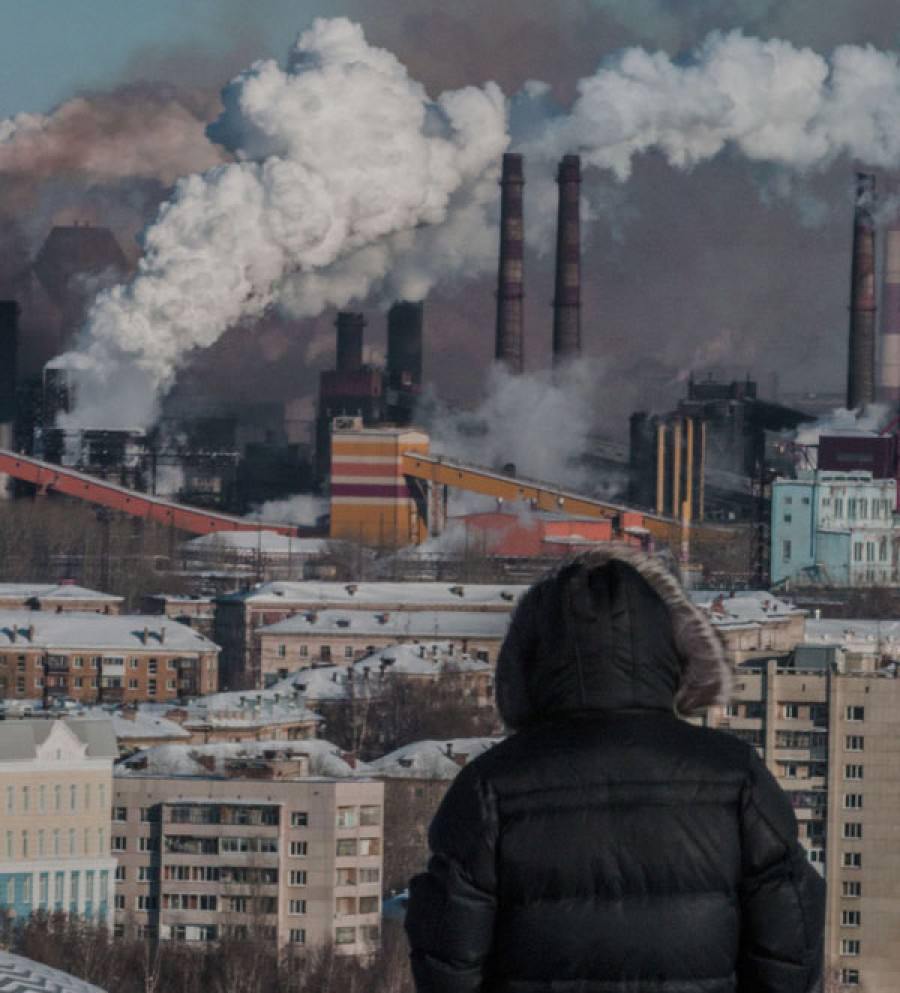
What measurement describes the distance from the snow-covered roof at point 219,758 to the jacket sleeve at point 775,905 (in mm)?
14258

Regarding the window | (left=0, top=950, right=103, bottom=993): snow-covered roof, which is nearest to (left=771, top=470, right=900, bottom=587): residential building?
the window

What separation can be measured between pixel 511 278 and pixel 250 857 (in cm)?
2264

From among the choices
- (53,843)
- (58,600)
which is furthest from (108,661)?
(53,843)

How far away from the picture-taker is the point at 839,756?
15.7 m

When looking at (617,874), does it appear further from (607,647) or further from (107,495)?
(107,495)

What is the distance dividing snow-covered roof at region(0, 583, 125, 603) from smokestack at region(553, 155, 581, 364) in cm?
880

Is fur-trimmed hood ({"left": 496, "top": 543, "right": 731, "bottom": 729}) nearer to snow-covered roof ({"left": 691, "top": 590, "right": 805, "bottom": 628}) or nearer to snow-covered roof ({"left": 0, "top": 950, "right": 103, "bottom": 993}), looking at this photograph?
snow-covered roof ({"left": 0, "top": 950, "right": 103, "bottom": 993})

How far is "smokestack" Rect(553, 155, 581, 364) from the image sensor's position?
3659cm

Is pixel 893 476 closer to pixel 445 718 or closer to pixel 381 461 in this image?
pixel 381 461

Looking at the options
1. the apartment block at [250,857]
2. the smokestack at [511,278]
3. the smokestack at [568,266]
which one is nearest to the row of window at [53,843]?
the apartment block at [250,857]

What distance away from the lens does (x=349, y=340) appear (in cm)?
4100

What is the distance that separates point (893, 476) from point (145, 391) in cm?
746

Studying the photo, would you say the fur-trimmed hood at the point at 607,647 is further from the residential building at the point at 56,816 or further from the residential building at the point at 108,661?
the residential building at the point at 108,661

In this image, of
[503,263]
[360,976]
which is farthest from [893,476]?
[360,976]
